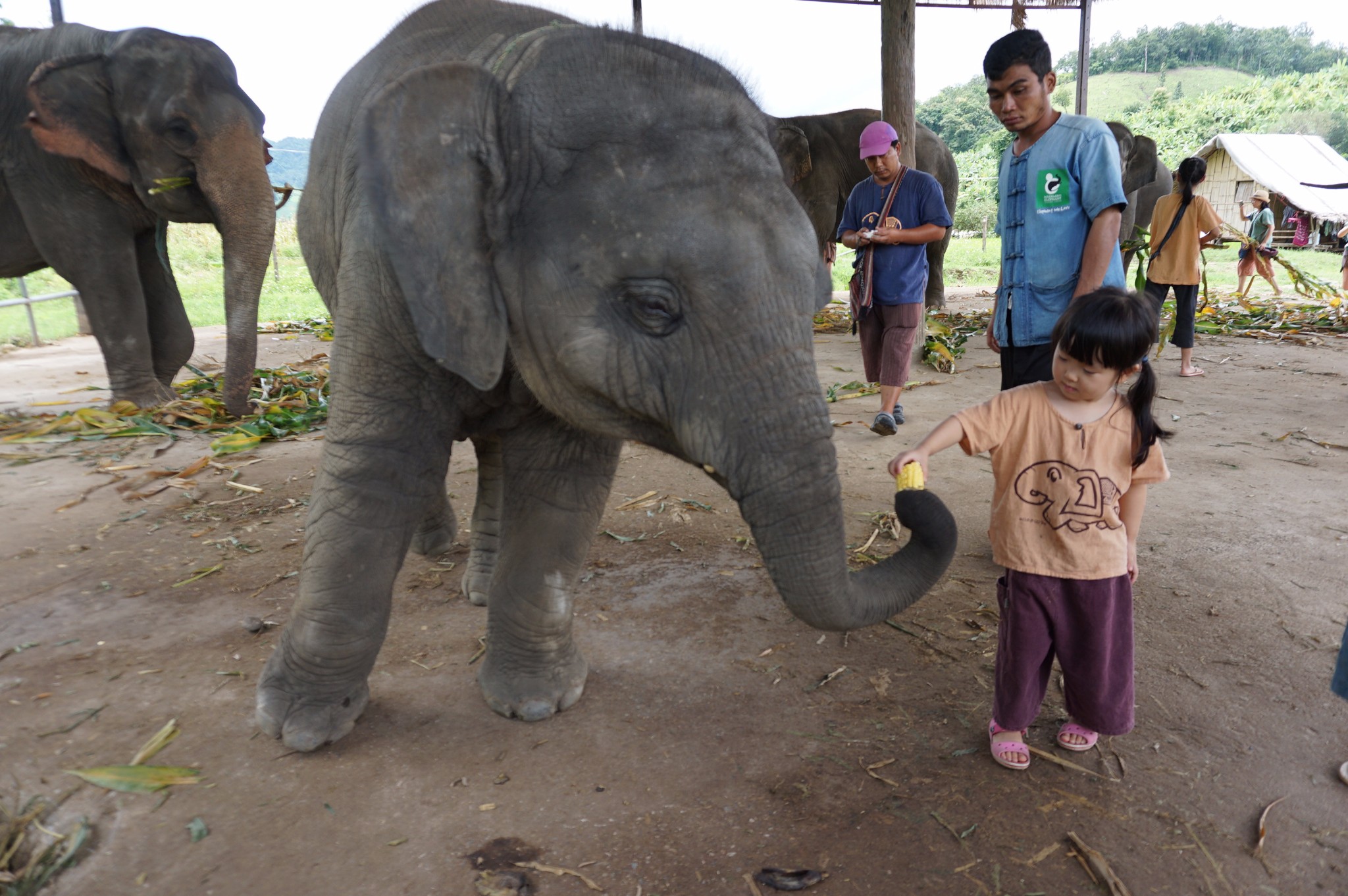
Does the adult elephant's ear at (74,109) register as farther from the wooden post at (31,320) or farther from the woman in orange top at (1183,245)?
the woman in orange top at (1183,245)

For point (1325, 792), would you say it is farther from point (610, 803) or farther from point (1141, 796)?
point (610, 803)

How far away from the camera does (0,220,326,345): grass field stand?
12.0 metres

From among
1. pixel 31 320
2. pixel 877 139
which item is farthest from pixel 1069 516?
pixel 31 320

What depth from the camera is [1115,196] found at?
10.1ft

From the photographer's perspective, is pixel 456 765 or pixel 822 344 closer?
pixel 456 765

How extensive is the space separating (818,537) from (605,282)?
726mm

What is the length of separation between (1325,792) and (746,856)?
152 centimetres

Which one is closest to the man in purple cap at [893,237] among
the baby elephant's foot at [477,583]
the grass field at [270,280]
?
the baby elephant's foot at [477,583]

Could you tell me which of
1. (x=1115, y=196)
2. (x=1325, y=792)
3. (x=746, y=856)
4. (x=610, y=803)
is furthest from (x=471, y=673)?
(x=1115, y=196)

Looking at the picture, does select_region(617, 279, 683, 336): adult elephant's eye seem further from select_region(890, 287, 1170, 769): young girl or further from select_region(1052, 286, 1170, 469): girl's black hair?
select_region(1052, 286, 1170, 469): girl's black hair

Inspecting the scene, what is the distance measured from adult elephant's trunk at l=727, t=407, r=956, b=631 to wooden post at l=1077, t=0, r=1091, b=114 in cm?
1148

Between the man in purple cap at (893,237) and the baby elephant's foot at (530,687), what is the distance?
3539mm

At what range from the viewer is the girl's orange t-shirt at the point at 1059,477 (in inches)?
92.0

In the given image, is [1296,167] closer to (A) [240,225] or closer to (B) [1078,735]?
(A) [240,225]
